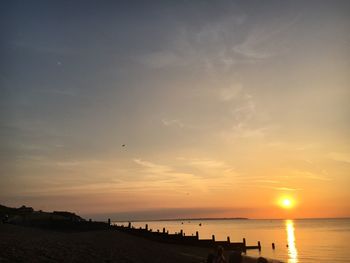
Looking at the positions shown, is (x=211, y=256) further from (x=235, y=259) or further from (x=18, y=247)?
(x=18, y=247)

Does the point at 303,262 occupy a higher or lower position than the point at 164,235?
lower

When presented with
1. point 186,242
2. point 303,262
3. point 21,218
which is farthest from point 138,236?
point 303,262

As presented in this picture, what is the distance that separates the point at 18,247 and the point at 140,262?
325 inches

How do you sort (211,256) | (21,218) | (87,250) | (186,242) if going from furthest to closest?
(21,218) → (186,242) → (87,250) → (211,256)

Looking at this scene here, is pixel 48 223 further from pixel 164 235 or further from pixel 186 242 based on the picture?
pixel 186 242

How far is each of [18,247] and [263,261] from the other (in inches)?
580

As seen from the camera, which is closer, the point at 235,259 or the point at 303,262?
the point at 235,259

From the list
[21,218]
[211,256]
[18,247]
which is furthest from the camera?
[21,218]

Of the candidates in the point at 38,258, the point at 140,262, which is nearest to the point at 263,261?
the point at 140,262

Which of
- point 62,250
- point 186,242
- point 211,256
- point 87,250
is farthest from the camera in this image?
point 186,242

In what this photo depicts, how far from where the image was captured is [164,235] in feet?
159

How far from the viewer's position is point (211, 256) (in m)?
19.2

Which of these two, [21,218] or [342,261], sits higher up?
[21,218]

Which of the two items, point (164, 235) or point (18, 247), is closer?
point (18, 247)
